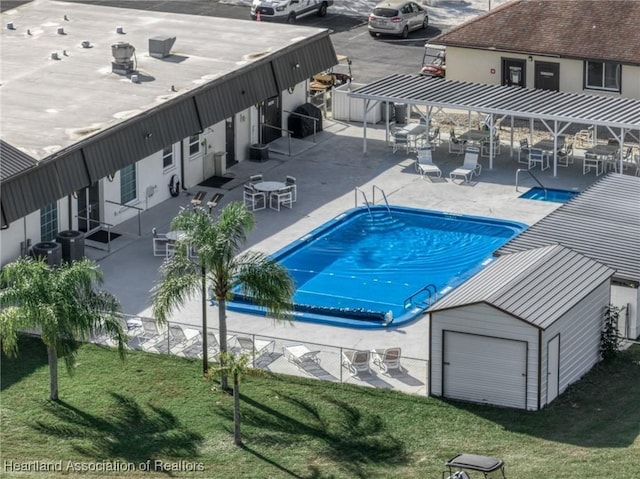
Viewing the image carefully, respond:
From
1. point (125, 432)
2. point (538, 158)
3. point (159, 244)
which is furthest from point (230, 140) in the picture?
point (125, 432)

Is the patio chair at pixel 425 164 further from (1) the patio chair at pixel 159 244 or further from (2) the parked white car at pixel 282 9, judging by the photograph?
(2) the parked white car at pixel 282 9

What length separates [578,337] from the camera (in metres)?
33.5

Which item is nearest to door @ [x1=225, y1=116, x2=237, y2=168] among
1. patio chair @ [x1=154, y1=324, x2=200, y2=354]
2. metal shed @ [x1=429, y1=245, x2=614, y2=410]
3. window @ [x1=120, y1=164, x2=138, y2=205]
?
window @ [x1=120, y1=164, x2=138, y2=205]

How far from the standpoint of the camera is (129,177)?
145 feet

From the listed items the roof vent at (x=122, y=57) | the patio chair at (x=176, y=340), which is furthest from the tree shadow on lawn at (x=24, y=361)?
the roof vent at (x=122, y=57)

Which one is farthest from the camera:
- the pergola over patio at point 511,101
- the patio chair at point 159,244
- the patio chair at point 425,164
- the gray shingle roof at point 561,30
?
the gray shingle roof at point 561,30

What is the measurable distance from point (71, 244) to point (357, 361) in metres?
9.75

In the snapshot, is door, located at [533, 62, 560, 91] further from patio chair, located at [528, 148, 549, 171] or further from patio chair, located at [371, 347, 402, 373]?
patio chair, located at [371, 347, 402, 373]

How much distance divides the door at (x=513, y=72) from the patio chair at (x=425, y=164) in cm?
616

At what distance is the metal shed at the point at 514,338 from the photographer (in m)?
32.0

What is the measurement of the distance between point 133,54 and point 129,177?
5.77m

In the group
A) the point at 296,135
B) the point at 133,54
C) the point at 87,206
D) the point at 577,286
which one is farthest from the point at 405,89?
the point at 577,286

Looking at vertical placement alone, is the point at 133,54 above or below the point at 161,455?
above

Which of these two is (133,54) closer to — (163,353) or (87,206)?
(87,206)
